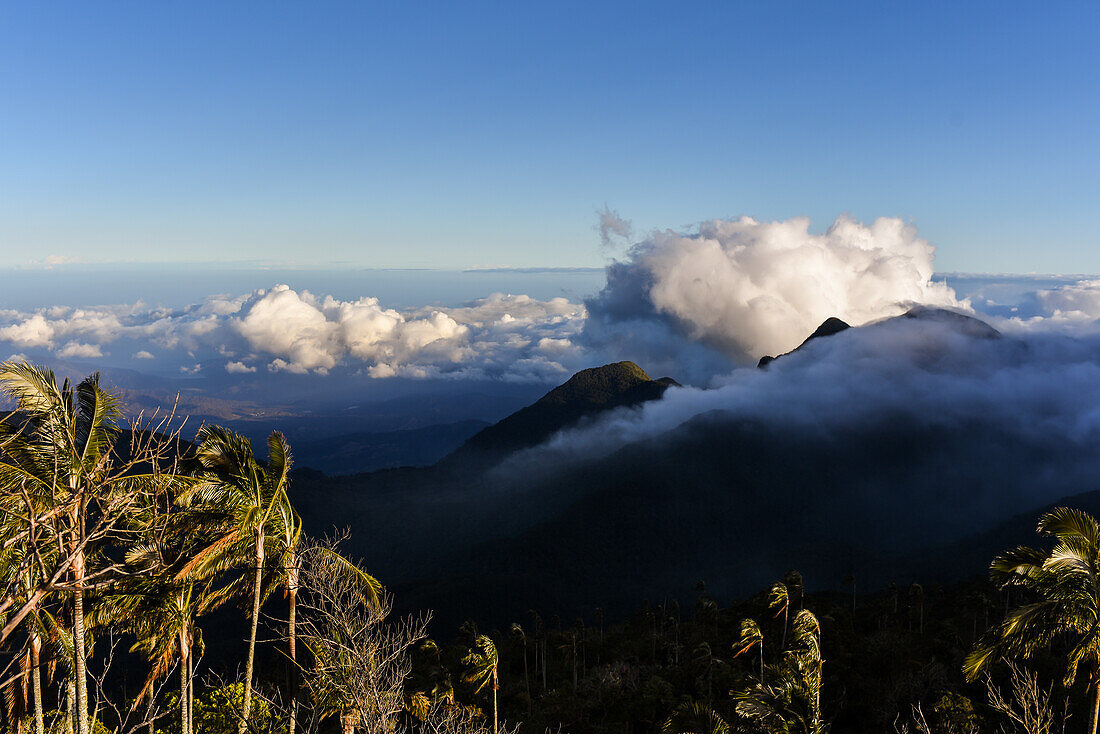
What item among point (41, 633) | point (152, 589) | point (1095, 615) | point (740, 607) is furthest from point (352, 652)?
point (740, 607)

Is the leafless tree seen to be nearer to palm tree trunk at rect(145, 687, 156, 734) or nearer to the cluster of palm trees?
the cluster of palm trees

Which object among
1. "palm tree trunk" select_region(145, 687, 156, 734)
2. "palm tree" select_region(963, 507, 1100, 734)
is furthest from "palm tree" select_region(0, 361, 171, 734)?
"palm tree" select_region(963, 507, 1100, 734)

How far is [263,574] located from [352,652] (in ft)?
10.3

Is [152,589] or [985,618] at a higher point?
[152,589]

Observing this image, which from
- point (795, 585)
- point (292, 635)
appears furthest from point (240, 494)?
point (795, 585)

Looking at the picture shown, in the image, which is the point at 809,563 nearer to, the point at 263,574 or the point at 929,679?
the point at 929,679

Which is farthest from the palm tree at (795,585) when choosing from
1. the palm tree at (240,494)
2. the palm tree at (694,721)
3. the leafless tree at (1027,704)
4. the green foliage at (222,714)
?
the palm tree at (240,494)

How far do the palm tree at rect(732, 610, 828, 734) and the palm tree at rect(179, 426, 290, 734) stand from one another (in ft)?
58.0

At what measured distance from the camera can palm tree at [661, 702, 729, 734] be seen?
29541 mm

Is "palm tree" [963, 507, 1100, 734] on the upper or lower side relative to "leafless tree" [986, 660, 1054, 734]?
upper

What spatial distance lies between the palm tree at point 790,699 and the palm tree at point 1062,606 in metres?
11.8

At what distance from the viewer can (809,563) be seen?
172500mm

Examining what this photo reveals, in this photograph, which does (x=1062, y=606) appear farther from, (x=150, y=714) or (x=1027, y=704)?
(x=150, y=714)

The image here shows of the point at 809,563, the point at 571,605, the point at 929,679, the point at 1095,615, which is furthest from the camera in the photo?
the point at 809,563
